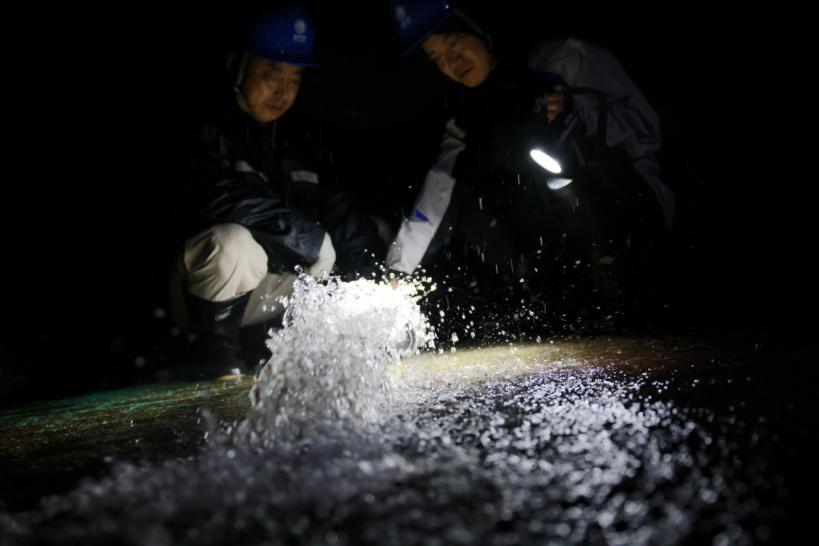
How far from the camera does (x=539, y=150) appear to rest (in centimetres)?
280

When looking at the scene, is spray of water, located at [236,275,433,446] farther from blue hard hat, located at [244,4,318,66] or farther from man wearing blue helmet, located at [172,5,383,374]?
blue hard hat, located at [244,4,318,66]

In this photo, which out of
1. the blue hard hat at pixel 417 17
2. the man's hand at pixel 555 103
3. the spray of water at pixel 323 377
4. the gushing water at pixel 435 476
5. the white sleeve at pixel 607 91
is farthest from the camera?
the blue hard hat at pixel 417 17

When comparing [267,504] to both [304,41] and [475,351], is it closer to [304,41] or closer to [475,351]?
[475,351]

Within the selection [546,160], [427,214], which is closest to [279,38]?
[427,214]

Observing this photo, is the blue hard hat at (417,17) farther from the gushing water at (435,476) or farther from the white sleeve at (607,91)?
the gushing water at (435,476)

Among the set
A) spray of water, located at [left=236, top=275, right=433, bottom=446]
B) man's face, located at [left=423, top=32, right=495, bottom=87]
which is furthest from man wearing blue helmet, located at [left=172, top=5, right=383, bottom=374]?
man's face, located at [left=423, top=32, right=495, bottom=87]

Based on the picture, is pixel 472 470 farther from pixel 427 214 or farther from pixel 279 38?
pixel 279 38

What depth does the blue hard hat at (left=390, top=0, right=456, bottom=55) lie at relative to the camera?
11.3ft

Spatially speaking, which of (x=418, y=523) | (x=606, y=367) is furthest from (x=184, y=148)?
(x=418, y=523)

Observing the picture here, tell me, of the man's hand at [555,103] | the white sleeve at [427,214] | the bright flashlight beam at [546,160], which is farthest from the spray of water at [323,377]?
the man's hand at [555,103]

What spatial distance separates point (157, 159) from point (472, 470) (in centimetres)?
Result: 298

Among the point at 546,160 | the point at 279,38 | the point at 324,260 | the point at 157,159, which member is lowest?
the point at 324,260

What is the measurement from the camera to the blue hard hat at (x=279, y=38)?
3.36 m

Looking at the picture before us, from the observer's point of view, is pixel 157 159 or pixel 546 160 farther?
pixel 157 159
